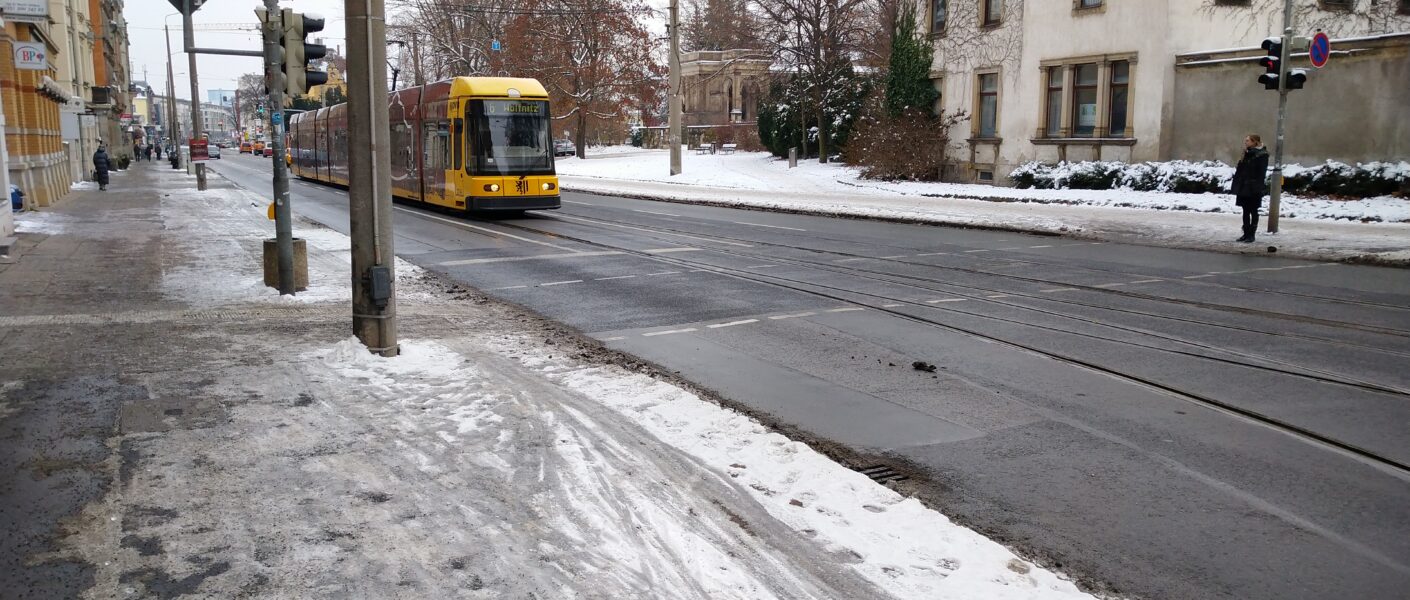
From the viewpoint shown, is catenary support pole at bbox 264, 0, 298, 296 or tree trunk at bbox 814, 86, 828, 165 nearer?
catenary support pole at bbox 264, 0, 298, 296

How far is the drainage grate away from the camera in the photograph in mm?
5809

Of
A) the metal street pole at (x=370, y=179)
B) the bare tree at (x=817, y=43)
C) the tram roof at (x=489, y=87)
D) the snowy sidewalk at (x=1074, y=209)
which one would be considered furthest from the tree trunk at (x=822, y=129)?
the metal street pole at (x=370, y=179)

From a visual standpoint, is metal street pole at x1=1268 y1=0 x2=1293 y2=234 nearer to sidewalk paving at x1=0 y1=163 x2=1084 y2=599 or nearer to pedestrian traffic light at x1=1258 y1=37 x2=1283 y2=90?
pedestrian traffic light at x1=1258 y1=37 x2=1283 y2=90

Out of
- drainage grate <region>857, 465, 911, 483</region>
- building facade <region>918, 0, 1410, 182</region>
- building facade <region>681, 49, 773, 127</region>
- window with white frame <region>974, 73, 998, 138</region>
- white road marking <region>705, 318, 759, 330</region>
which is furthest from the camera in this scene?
building facade <region>681, 49, 773, 127</region>

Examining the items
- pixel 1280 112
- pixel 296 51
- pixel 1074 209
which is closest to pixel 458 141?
pixel 296 51

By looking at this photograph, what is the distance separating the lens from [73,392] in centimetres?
741

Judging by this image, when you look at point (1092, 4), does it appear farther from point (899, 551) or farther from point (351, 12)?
point (899, 551)

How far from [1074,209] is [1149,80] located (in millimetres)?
5814

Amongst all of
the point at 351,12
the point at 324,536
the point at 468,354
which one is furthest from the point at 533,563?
the point at 351,12

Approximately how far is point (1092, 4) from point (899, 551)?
28855mm

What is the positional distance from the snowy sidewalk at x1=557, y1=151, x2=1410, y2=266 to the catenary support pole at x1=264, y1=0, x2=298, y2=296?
44.9 ft

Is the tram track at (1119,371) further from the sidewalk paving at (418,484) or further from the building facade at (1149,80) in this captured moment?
A: the building facade at (1149,80)

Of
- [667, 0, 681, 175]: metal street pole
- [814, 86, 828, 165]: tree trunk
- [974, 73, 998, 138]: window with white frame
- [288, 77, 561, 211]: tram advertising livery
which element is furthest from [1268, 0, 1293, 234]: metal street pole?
[814, 86, 828, 165]: tree trunk

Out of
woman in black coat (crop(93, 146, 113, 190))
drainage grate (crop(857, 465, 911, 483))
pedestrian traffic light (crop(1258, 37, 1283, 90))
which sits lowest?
drainage grate (crop(857, 465, 911, 483))
